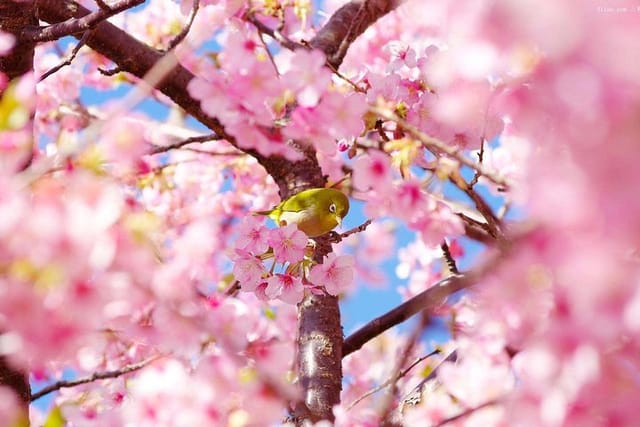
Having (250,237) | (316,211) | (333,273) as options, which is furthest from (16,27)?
(333,273)

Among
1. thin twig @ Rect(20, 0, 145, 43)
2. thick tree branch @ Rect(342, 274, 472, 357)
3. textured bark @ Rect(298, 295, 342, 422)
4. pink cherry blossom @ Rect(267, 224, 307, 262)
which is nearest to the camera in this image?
thin twig @ Rect(20, 0, 145, 43)

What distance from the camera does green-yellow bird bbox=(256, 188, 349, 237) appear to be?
223 cm

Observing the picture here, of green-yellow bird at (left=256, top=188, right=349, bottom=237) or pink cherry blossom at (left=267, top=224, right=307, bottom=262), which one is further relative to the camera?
green-yellow bird at (left=256, top=188, right=349, bottom=237)

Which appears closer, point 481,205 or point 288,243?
point 481,205

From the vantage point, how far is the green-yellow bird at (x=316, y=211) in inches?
87.7

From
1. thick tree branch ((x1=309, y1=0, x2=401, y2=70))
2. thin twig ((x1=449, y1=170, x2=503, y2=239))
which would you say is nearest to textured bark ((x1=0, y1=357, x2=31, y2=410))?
thin twig ((x1=449, y1=170, x2=503, y2=239))

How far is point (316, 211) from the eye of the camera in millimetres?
2223

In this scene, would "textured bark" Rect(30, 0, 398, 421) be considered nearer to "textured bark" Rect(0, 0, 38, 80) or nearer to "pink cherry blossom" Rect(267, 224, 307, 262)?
"textured bark" Rect(0, 0, 38, 80)

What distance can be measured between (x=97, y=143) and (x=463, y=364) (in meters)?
1.10

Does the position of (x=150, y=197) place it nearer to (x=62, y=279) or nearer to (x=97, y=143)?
(x=97, y=143)

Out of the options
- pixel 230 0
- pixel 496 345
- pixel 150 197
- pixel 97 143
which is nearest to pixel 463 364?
pixel 496 345

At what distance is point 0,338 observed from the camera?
1141 millimetres

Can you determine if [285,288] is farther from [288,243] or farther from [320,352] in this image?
[320,352]

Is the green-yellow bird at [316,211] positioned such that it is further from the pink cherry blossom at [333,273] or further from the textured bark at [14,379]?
the textured bark at [14,379]
